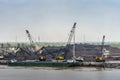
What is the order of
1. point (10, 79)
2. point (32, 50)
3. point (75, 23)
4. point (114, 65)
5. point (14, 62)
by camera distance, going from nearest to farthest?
1. point (10, 79)
2. point (114, 65)
3. point (14, 62)
4. point (75, 23)
5. point (32, 50)

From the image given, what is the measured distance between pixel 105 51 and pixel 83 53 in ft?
30.9

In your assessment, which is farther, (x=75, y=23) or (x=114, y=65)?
(x=75, y=23)

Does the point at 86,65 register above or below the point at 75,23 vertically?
below

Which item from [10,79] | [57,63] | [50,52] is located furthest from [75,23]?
[10,79]

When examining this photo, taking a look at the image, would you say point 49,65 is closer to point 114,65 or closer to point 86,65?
point 86,65

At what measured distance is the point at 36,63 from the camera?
452 ft

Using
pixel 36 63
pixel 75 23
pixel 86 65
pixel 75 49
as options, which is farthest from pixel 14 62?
pixel 75 49

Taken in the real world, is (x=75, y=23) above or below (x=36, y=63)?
above

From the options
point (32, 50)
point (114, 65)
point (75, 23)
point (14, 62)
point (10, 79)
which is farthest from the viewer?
point (32, 50)

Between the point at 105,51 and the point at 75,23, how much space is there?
88.0 ft

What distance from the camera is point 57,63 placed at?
445 ft

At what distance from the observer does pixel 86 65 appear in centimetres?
13350

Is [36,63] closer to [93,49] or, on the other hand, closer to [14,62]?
[14,62]

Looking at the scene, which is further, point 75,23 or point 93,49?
point 93,49
